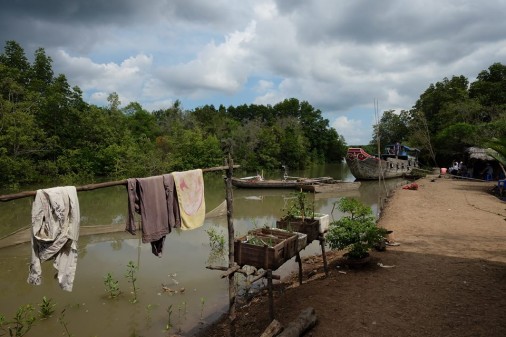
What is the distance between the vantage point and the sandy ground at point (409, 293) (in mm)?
4641

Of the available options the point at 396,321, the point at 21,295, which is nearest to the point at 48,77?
the point at 21,295

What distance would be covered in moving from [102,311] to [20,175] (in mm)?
18677

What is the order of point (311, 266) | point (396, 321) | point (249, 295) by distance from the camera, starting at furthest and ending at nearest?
point (311, 266), point (249, 295), point (396, 321)

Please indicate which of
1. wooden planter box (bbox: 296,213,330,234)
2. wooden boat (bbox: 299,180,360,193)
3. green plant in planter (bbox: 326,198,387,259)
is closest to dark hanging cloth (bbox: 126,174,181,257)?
wooden planter box (bbox: 296,213,330,234)

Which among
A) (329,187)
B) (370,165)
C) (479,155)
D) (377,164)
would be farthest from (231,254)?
(377,164)

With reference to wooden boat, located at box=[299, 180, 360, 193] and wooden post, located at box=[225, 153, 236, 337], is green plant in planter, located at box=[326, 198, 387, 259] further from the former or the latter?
wooden boat, located at box=[299, 180, 360, 193]

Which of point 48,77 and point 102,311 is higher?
point 48,77

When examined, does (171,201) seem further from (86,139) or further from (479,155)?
(86,139)

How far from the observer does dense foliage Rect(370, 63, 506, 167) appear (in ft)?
90.7

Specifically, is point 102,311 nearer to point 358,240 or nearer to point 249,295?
point 249,295

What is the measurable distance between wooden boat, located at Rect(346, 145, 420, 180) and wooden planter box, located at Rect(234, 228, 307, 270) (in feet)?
79.0

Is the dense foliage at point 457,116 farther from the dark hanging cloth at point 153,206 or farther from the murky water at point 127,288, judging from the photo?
the dark hanging cloth at point 153,206

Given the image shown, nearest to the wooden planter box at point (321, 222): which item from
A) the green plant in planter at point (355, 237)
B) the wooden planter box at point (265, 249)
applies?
the green plant in planter at point (355, 237)

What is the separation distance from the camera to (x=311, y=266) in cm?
826
